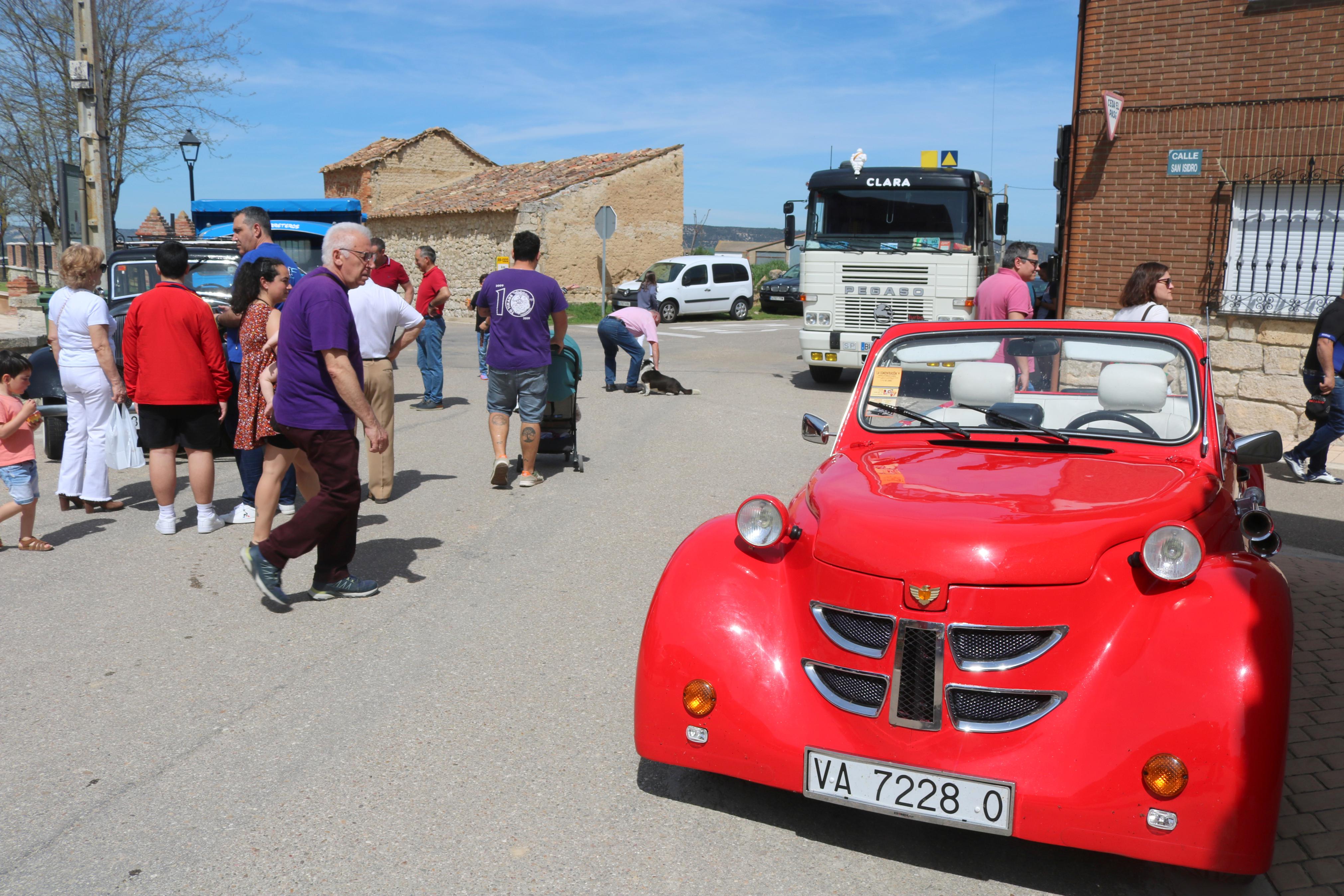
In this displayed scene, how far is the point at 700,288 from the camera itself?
30125mm

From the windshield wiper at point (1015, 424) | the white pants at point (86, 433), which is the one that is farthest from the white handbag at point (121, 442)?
the windshield wiper at point (1015, 424)

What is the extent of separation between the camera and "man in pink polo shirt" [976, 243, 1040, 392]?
924 cm

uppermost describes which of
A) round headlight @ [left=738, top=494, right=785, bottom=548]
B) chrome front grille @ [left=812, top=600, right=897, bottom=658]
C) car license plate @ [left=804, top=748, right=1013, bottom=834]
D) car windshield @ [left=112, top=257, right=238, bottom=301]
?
car windshield @ [left=112, top=257, right=238, bottom=301]

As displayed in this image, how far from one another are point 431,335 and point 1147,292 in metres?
8.22

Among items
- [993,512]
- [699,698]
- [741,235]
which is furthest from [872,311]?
[741,235]

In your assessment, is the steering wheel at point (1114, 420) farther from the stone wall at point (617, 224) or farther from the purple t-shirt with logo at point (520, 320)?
the stone wall at point (617, 224)

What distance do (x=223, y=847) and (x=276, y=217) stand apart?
18.1m

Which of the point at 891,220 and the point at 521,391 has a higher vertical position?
the point at 891,220

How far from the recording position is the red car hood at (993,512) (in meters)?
2.90

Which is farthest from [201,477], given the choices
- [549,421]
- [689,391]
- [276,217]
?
[276,217]

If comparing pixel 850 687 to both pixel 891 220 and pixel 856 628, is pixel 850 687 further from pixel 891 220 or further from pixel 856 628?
pixel 891 220

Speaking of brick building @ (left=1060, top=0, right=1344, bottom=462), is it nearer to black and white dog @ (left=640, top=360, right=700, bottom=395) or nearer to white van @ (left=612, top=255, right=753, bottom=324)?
black and white dog @ (left=640, top=360, right=700, bottom=395)

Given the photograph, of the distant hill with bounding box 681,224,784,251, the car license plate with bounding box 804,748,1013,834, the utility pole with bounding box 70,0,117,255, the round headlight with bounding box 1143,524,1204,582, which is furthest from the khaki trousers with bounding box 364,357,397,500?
the distant hill with bounding box 681,224,784,251

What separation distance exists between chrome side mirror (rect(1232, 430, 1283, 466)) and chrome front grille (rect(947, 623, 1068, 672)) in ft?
5.45
